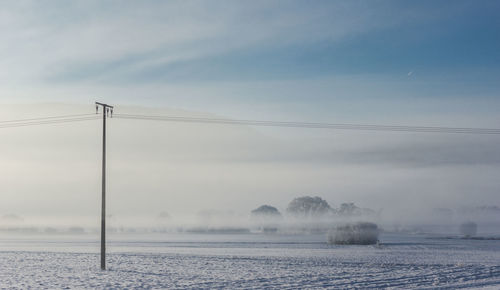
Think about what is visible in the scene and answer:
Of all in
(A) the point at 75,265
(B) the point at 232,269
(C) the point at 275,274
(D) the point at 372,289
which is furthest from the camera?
(A) the point at 75,265

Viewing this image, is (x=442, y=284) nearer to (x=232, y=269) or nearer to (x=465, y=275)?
(x=465, y=275)

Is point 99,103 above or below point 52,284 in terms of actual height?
above

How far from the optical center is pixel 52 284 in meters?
31.5

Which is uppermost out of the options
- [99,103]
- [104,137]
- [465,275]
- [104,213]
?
[99,103]

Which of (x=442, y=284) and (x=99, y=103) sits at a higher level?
(x=99, y=103)

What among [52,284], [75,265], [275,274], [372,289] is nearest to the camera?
[372,289]

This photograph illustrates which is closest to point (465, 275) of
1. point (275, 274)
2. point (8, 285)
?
point (275, 274)

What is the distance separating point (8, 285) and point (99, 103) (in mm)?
15870

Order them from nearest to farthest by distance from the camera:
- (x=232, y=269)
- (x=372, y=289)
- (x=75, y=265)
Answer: (x=372, y=289), (x=232, y=269), (x=75, y=265)

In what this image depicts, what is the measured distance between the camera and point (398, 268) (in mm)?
42750

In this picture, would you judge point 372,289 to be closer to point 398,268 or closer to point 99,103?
point 398,268

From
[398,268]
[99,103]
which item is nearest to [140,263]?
[99,103]

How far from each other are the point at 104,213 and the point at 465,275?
2555 cm

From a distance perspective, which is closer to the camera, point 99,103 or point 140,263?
point 99,103
